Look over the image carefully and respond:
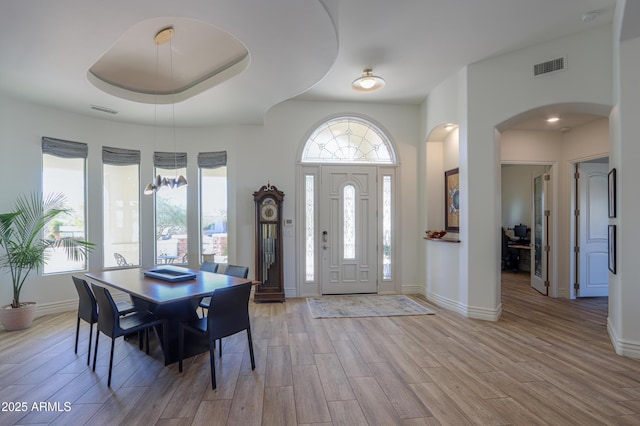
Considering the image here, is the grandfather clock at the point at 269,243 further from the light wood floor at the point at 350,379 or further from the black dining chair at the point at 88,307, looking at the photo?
the black dining chair at the point at 88,307

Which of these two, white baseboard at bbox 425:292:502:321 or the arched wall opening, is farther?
the arched wall opening

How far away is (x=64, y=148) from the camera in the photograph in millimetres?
4625

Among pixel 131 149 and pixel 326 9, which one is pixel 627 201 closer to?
pixel 326 9

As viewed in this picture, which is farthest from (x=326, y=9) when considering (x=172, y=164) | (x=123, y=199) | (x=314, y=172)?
(x=123, y=199)

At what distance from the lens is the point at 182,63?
3.75 metres

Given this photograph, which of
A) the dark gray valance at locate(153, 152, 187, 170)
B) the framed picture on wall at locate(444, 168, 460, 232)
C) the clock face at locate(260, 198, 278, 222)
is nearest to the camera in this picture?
the framed picture on wall at locate(444, 168, 460, 232)

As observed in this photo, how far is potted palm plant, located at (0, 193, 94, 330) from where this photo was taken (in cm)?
384

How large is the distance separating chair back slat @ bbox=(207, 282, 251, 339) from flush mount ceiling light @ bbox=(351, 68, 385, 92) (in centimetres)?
290

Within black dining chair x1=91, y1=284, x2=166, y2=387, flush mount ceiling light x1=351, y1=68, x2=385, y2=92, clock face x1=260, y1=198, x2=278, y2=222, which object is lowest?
black dining chair x1=91, y1=284, x2=166, y2=387

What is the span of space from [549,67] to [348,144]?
2933 mm

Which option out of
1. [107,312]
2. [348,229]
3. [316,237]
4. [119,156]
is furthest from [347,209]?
[119,156]

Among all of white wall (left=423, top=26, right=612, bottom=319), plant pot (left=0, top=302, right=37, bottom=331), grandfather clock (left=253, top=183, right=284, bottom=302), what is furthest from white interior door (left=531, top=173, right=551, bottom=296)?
plant pot (left=0, top=302, right=37, bottom=331)

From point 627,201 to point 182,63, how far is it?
5.03 meters

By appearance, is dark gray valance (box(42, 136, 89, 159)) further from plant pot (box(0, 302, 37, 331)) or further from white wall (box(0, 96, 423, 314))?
plant pot (box(0, 302, 37, 331))
